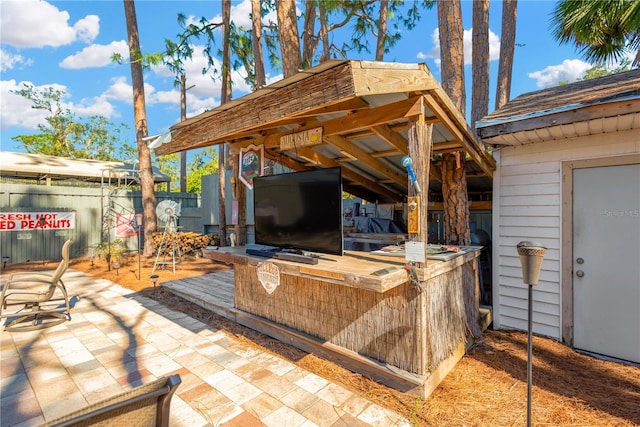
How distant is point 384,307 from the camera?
2508 mm

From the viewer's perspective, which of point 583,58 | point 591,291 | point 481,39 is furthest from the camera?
point 583,58

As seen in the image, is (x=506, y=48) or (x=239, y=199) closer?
(x=239, y=199)

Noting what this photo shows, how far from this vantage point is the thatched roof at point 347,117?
186cm

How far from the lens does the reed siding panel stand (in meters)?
3.23

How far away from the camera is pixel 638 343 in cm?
289

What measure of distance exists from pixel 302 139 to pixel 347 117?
61 cm

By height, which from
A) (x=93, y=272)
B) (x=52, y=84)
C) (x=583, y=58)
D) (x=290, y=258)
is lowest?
(x=93, y=272)

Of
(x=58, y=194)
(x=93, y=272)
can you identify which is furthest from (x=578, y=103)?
(x=58, y=194)

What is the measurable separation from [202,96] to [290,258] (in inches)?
2394

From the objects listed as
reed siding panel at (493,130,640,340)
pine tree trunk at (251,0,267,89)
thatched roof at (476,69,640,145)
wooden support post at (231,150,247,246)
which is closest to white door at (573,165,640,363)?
reed siding panel at (493,130,640,340)

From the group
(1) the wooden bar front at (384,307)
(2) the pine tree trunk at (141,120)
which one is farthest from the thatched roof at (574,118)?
(2) the pine tree trunk at (141,120)

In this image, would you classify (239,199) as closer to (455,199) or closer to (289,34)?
(455,199)

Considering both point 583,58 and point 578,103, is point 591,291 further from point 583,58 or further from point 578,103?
point 583,58

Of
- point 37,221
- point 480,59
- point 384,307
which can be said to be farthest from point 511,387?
point 37,221
